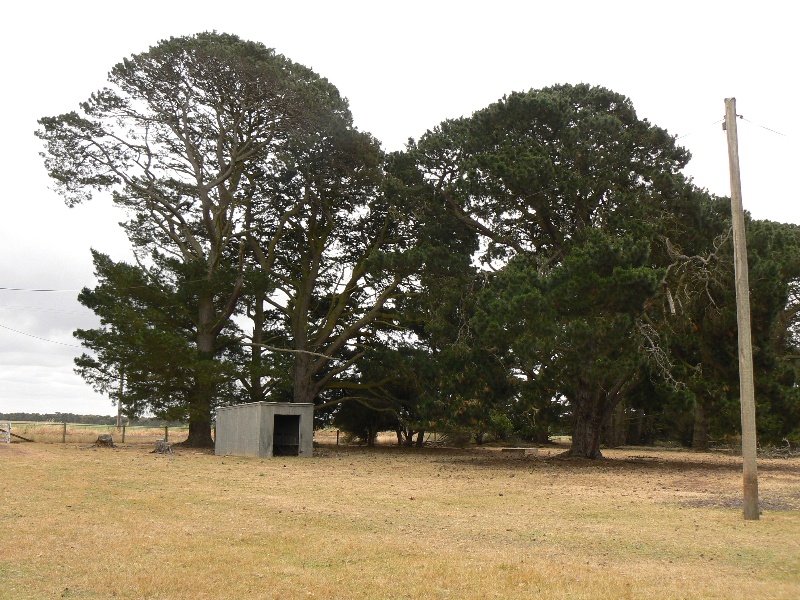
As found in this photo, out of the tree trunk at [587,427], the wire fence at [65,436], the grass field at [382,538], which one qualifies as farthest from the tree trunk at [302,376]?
the grass field at [382,538]

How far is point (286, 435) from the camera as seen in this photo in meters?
31.4

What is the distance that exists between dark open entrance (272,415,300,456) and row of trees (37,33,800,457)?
2.05 meters

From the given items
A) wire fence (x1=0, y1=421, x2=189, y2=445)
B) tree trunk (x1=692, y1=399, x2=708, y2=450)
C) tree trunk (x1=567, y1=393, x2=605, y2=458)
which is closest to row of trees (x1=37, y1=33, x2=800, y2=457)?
tree trunk (x1=567, y1=393, x2=605, y2=458)

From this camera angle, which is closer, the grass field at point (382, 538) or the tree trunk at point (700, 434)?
the grass field at point (382, 538)

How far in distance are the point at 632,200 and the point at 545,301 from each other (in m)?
5.55

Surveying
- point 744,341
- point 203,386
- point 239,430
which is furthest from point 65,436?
point 744,341

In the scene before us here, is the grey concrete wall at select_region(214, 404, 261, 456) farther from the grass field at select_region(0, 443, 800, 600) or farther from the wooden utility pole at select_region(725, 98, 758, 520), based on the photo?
the wooden utility pole at select_region(725, 98, 758, 520)

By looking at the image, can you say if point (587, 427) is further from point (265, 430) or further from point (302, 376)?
point (302, 376)

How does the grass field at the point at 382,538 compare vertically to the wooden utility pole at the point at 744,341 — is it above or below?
below

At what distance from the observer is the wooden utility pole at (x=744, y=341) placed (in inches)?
480

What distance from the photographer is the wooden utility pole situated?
12.2m

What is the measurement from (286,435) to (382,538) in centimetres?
2240

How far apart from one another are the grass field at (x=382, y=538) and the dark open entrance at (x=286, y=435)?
38.7ft

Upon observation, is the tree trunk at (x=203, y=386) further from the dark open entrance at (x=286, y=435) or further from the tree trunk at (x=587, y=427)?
the tree trunk at (x=587, y=427)
